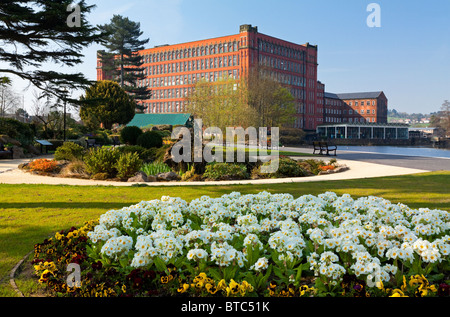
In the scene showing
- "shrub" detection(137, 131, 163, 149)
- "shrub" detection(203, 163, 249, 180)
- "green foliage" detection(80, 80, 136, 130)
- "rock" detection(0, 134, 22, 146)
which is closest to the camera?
"shrub" detection(203, 163, 249, 180)

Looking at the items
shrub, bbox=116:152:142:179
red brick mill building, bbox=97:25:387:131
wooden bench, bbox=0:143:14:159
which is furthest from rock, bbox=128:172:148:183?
red brick mill building, bbox=97:25:387:131

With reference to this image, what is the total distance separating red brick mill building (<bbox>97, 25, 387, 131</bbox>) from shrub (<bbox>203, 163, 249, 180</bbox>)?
76.9m

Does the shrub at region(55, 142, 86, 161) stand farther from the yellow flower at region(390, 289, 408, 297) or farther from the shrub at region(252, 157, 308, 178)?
the yellow flower at region(390, 289, 408, 297)

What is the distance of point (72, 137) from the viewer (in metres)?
34.8

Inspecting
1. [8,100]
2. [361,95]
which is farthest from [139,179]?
[361,95]

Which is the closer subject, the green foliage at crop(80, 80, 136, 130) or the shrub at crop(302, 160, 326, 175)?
the shrub at crop(302, 160, 326, 175)

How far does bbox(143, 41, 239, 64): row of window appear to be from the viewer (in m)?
93.8

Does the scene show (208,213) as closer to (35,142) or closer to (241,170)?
(241,170)

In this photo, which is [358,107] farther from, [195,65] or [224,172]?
[224,172]

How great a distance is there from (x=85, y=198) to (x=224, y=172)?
661 centimetres

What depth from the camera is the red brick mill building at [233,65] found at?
302 ft

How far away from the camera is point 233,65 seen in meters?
93.1
